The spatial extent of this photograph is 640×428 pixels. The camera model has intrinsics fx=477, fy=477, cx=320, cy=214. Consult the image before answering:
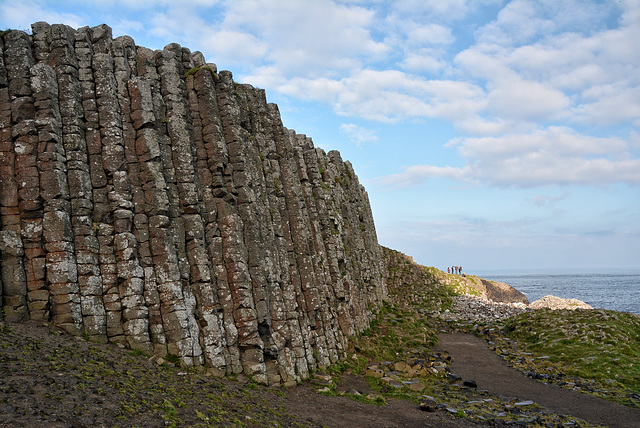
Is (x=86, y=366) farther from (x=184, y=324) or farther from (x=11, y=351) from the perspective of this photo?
(x=184, y=324)

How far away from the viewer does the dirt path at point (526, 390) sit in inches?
842

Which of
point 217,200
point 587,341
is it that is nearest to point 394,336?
point 587,341

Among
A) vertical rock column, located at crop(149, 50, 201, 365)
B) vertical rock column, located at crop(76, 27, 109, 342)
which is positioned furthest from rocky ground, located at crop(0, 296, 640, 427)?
vertical rock column, located at crop(76, 27, 109, 342)

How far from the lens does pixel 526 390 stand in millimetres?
25500

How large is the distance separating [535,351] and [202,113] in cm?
2881

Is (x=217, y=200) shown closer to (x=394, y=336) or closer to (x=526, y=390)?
(x=526, y=390)

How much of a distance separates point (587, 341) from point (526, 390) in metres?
11.1

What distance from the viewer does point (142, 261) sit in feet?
58.7

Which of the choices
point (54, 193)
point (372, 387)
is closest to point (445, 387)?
point (372, 387)

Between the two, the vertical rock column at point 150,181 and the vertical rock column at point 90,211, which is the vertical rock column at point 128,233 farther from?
the vertical rock column at point 90,211

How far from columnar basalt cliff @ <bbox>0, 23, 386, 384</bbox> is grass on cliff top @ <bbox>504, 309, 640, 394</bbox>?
57.1 feet

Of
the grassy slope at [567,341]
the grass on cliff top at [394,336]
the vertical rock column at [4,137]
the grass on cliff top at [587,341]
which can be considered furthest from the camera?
the grass on cliff top at [394,336]

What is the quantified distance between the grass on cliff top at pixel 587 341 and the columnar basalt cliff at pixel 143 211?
17.4m

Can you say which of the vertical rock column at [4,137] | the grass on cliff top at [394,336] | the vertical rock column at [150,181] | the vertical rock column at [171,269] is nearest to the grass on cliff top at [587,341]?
the grass on cliff top at [394,336]
